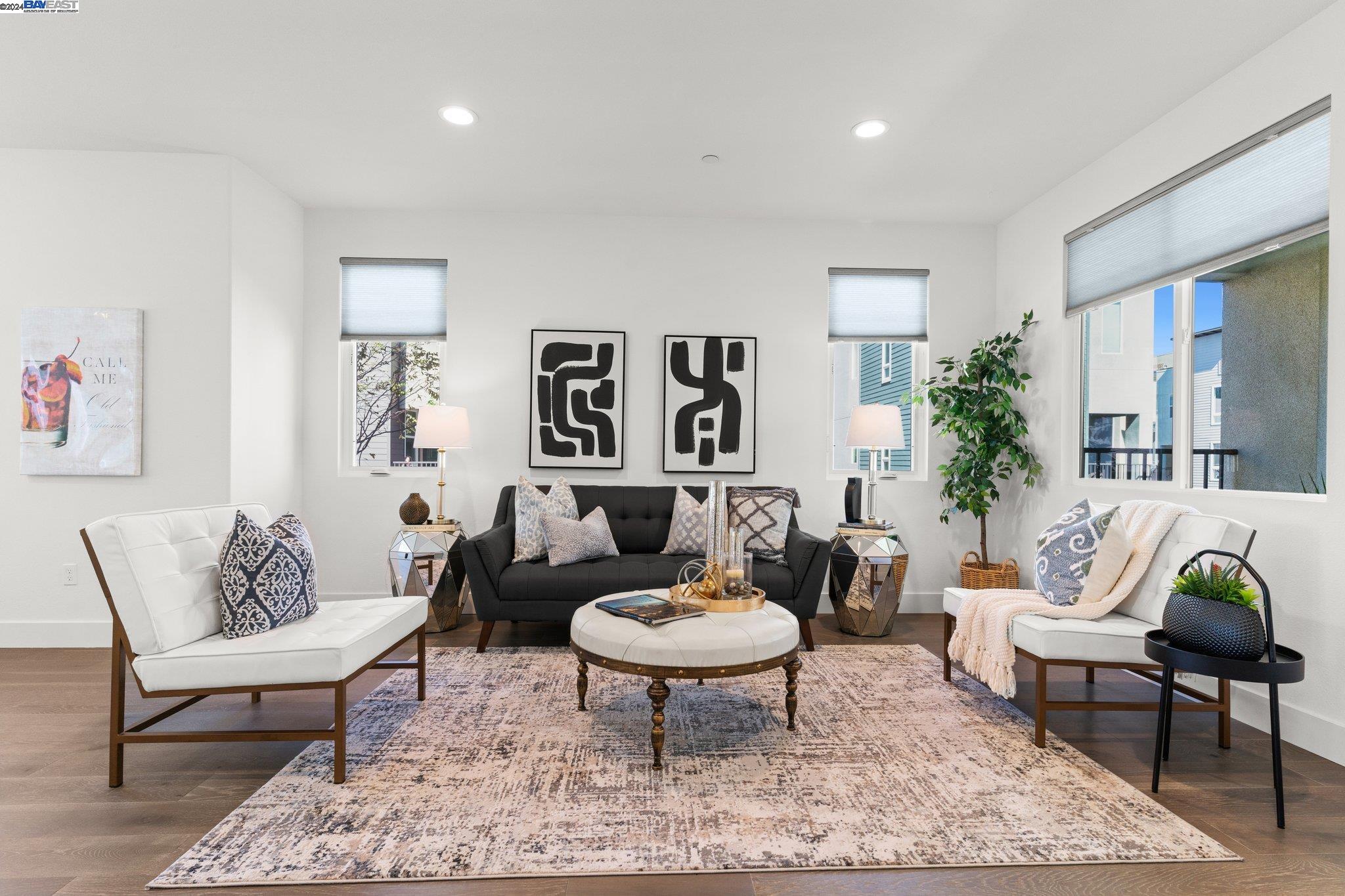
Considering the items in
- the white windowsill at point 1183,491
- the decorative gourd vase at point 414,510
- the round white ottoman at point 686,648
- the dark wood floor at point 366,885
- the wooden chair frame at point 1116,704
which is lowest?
the dark wood floor at point 366,885

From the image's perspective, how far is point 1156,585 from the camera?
8.75 feet

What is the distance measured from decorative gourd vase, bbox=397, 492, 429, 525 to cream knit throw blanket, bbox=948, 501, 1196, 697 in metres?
3.24

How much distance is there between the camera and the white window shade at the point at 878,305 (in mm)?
4918

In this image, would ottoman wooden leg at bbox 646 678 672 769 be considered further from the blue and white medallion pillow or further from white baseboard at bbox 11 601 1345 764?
white baseboard at bbox 11 601 1345 764

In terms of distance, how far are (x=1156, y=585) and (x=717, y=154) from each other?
2.97 meters

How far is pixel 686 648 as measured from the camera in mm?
2332

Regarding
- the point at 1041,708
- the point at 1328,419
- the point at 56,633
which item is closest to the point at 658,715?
the point at 1041,708

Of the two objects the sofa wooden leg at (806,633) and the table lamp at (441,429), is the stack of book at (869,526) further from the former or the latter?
the table lamp at (441,429)

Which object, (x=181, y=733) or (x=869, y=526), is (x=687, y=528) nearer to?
(x=869, y=526)

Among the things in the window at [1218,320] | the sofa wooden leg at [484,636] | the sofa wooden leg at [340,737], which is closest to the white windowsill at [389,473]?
the sofa wooden leg at [484,636]

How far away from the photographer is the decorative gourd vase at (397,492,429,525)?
4.30 m

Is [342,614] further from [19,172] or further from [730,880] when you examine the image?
[19,172]

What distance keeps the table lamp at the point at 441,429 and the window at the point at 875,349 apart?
2.63 meters

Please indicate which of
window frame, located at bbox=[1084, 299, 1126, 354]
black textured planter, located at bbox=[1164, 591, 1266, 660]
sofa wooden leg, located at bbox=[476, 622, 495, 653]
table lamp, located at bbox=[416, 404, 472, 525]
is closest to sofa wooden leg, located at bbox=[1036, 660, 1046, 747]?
black textured planter, located at bbox=[1164, 591, 1266, 660]
